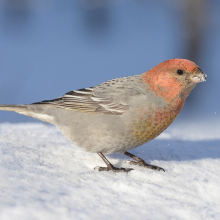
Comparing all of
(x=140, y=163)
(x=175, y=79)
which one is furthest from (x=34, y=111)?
(x=175, y=79)

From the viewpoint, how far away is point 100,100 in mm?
4090

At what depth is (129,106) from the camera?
394 cm

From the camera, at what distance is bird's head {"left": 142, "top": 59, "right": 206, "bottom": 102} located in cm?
396

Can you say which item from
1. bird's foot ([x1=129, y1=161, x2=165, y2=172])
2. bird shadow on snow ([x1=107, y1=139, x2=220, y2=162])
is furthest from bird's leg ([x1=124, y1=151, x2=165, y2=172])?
bird shadow on snow ([x1=107, y1=139, x2=220, y2=162])

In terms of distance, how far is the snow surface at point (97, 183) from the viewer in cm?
297

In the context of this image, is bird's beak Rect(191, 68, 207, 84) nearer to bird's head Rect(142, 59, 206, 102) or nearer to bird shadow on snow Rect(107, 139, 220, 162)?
bird's head Rect(142, 59, 206, 102)

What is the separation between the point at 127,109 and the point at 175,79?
47cm

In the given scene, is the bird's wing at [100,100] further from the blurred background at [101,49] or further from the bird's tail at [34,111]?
the blurred background at [101,49]

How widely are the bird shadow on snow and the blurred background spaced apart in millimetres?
4184

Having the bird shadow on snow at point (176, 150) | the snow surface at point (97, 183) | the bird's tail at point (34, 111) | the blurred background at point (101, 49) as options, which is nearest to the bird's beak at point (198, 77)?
the snow surface at point (97, 183)

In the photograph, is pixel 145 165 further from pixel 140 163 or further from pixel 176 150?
pixel 176 150

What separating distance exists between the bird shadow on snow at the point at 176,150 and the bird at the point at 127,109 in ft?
1.36

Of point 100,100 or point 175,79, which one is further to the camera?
point 100,100

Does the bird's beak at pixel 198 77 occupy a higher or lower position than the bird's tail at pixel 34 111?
higher
